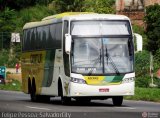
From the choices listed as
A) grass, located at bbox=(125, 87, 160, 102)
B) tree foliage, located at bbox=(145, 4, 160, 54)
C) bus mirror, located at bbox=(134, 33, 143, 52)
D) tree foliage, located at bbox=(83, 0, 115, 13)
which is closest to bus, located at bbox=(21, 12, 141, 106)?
Answer: bus mirror, located at bbox=(134, 33, 143, 52)

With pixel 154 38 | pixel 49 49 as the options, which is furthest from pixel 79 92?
pixel 154 38

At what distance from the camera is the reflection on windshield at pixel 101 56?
29.4 meters

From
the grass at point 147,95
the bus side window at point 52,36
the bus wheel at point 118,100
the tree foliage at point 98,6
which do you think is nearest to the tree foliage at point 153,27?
the tree foliage at point 98,6

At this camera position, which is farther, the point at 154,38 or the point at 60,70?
the point at 154,38

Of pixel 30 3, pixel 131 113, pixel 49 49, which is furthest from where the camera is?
pixel 30 3

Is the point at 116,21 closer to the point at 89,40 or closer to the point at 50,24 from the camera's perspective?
the point at 89,40

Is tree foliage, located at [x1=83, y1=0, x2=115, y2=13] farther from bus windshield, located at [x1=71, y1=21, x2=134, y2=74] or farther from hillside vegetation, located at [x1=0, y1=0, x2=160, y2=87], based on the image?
bus windshield, located at [x1=71, y1=21, x2=134, y2=74]

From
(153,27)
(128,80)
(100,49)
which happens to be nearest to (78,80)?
(100,49)

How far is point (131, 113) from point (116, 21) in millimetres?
6793

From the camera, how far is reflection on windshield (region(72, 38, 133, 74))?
96.5 ft

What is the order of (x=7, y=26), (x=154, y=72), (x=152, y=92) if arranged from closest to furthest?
(x=152, y=92), (x=154, y=72), (x=7, y=26)

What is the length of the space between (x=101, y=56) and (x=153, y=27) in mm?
37598

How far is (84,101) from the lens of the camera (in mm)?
33938

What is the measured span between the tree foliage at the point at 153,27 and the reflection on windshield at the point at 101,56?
34042 mm
